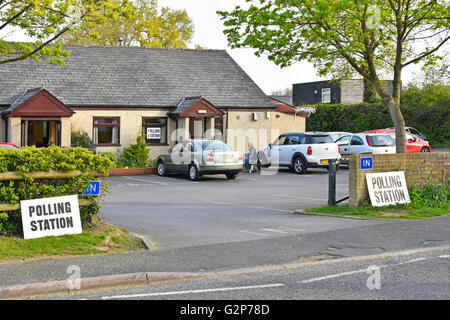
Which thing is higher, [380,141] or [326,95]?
[326,95]

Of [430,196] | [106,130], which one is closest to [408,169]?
[430,196]

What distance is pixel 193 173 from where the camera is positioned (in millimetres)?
23609

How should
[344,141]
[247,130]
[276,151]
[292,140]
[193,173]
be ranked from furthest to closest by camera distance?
[247,130], [344,141], [276,151], [292,140], [193,173]

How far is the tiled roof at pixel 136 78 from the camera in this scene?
92.2ft

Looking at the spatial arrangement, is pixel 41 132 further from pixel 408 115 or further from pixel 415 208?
pixel 408 115

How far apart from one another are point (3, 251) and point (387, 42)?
1226 cm

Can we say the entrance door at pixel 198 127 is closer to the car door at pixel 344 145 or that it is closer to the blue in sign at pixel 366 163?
the car door at pixel 344 145

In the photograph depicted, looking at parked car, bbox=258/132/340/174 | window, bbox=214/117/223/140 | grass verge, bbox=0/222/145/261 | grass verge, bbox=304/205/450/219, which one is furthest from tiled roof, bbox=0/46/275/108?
grass verge, bbox=0/222/145/261

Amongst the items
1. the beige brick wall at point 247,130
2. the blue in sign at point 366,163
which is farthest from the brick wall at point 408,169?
the beige brick wall at point 247,130

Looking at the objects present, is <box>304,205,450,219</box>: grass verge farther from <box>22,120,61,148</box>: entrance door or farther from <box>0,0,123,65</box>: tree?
<box>22,120,61,148</box>: entrance door

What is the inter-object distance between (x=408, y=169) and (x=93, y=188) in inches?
332
